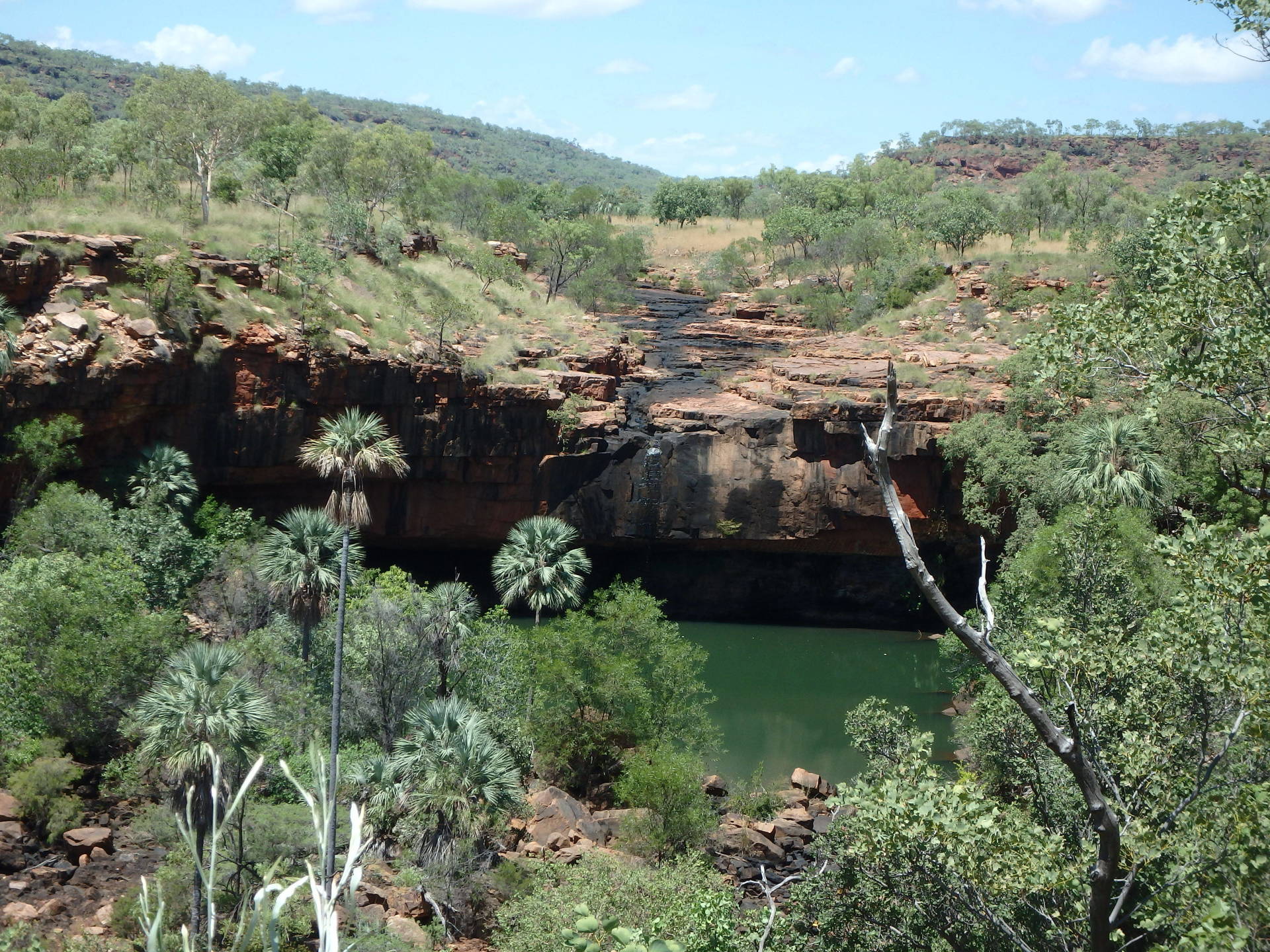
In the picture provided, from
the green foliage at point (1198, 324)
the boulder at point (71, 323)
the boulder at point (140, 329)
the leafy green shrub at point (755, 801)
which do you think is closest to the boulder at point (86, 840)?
the leafy green shrub at point (755, 801)

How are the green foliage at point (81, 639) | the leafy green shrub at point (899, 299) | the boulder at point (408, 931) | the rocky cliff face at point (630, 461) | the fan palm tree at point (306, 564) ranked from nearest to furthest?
the boulder at point (408, 931) < the green foliage at point (81, 639) < the fan palm tree at point (306, 564) < the rocky cliff face at point (630, 461) < the leafy green shrub at point (899, 299)

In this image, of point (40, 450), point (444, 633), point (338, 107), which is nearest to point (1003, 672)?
point (444, 633)

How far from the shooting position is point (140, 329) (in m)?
34.1

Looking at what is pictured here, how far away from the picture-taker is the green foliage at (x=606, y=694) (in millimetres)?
27328

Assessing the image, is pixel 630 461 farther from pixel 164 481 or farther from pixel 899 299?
pixel 899 299

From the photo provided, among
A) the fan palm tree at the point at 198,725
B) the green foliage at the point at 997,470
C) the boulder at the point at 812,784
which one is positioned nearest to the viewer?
the fan palm tree at the point at 198,725

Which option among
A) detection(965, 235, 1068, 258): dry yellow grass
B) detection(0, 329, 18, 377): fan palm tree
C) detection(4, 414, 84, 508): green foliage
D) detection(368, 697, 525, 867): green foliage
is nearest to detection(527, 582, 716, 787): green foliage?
detection(368, 697, 525, 867): green foliage

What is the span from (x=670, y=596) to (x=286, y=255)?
2016 centimetres

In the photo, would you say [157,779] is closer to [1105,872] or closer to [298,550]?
[298,550]

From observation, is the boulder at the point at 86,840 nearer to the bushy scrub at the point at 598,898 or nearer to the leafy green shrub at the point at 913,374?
the bushy scrub at the point at 598,898

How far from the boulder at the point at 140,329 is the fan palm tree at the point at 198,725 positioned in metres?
18.4

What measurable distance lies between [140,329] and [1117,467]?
30522 mm

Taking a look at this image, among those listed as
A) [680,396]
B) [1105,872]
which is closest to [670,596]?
[680,396]

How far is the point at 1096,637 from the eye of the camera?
1117cm
